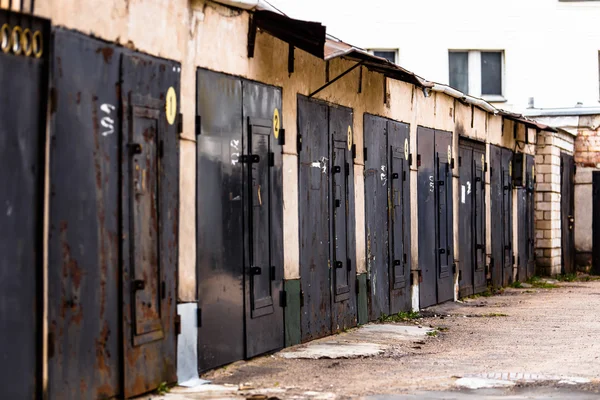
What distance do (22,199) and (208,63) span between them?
2.96 m

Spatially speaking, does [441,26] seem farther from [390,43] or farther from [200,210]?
[200,210]

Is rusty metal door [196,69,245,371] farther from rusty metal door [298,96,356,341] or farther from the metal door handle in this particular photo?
rusty metal door [298,96,356,341]

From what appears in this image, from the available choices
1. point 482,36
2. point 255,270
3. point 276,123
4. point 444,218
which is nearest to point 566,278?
point 482,36

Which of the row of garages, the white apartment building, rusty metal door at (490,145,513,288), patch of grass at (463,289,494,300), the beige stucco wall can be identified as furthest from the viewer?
the white apartment building

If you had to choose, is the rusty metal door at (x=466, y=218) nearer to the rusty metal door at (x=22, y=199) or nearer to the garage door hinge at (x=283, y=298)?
the garage door hinge at (x=283, y=298)

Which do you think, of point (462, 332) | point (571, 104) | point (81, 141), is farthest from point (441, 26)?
point (81, 141)

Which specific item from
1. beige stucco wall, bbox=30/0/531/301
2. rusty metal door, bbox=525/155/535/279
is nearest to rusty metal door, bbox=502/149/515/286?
rusty metal door, bbox=525/155/535/279

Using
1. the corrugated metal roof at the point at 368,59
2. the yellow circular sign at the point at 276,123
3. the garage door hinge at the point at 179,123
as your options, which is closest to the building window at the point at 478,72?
the corrugated metal roof at the point at 368,59

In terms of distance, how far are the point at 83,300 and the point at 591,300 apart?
41.4 ft

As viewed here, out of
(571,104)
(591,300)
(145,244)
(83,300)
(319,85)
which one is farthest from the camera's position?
(571,104)

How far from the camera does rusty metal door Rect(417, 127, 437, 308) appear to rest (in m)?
15.8

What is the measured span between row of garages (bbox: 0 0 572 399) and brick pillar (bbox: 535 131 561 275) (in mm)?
8739

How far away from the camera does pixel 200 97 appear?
8797 mm

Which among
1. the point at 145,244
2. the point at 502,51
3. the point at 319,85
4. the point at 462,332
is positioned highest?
the point at 502,51
